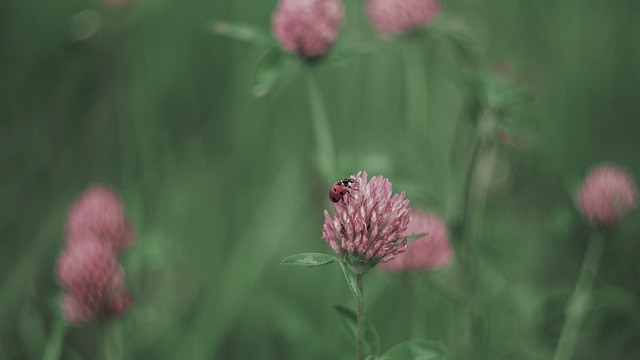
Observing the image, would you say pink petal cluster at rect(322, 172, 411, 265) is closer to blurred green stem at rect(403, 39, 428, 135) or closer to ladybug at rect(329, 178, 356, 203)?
ladybug at rect(329, 178, 356, 203)

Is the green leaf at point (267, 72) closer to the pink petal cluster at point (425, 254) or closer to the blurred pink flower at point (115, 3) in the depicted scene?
the pink petal cluster at point (425, 254)

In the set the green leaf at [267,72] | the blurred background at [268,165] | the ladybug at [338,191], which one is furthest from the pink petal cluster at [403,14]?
the ladybug at [338,191]

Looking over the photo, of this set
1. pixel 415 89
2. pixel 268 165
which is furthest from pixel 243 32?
pixel 415 89

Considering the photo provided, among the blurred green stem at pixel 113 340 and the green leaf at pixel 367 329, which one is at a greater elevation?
the green leaf at pixel 367 329

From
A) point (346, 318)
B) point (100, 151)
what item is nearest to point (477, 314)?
point (346, 318)

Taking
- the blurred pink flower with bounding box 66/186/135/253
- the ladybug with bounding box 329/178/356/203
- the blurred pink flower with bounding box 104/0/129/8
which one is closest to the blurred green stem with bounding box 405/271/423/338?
the ladybug with bounding box 329/178/356/203

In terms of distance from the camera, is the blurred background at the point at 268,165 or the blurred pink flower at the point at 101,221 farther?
the blurred background at the point at 268,165

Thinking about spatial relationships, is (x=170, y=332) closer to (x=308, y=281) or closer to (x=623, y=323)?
(x=308, y=281)
